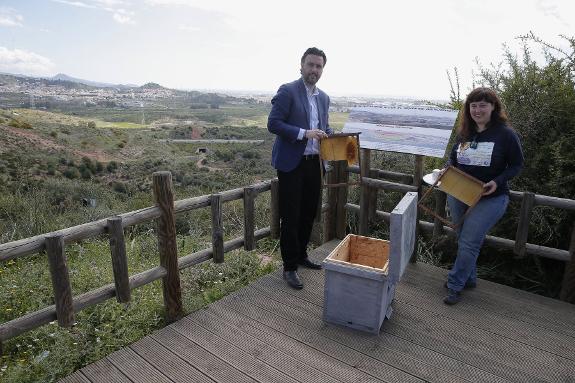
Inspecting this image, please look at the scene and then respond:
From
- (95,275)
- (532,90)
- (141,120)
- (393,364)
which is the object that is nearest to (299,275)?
(393,364)

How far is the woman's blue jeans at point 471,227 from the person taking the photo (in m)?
3.18

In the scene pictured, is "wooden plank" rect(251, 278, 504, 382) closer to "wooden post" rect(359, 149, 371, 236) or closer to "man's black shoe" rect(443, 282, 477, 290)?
"man's black shoe" rect(443, 282, 477, 290)

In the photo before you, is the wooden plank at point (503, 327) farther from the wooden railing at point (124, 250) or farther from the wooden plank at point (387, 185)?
the wooden railing at point (124, 250)

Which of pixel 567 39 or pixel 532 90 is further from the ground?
pixel 567 39

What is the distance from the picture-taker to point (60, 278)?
2506 mm

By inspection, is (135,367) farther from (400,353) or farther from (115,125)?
(115,125)

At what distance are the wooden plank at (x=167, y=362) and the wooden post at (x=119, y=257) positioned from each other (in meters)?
0.36

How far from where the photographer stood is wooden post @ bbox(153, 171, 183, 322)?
2989 millimetres

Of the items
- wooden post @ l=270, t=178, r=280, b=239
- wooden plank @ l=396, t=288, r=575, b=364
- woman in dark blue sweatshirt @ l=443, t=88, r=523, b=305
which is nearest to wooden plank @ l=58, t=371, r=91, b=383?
wooden post @ l=270, t=178, r=280, b=239

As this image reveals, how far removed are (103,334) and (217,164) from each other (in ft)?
113

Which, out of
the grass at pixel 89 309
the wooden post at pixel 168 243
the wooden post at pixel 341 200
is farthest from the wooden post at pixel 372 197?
the wooden post at pixel 168 243

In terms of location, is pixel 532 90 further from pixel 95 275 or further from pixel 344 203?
pixel 95 275

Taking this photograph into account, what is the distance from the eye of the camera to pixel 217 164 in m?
37.1

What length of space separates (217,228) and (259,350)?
1134 millimetres
